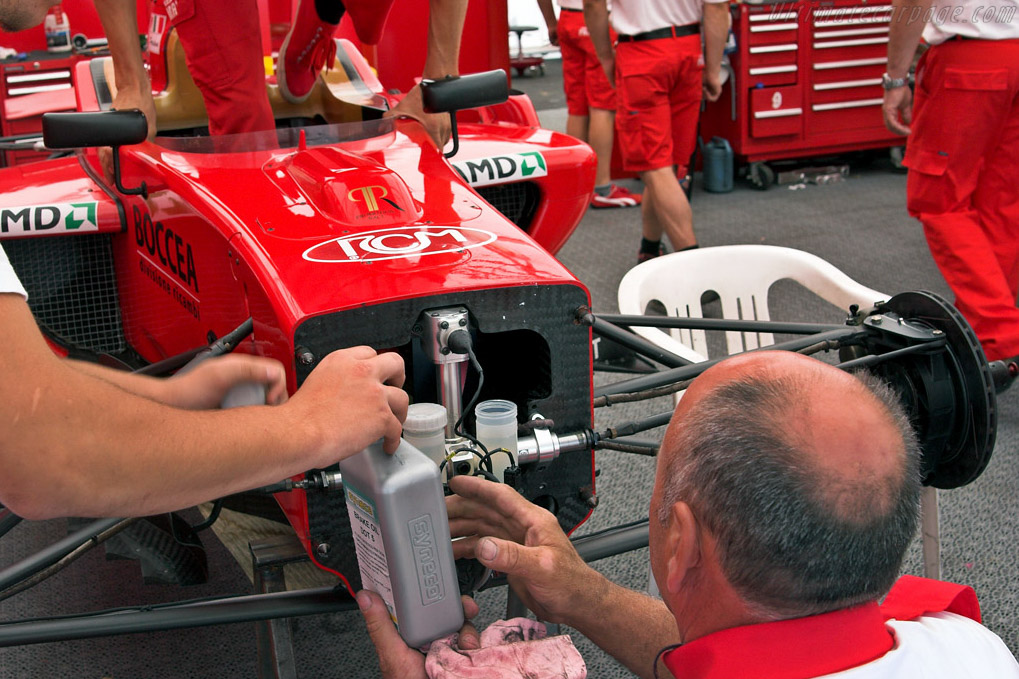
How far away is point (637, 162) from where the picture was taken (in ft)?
15.2

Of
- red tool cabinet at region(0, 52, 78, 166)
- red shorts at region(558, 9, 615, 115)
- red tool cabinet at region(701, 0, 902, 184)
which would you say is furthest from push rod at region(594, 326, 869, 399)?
red tool cabinet at region(0, 52, 78, 166)

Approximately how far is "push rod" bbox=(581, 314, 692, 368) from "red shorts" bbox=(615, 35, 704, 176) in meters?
2.63

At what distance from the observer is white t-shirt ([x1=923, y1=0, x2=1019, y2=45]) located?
3.10 meters

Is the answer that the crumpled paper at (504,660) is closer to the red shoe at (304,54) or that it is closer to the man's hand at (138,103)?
the man's hand at (138,103)

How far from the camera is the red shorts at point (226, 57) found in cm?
232

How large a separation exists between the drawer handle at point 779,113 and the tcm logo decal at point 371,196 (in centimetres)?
515

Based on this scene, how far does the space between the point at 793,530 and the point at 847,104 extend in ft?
21.0

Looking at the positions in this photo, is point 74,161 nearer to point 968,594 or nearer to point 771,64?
point 968,594

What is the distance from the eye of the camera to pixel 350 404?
120 centimetres

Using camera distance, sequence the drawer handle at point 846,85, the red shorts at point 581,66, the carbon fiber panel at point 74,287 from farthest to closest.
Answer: the drawer handle at point 846,85
the red shorts at point 581,66
the carbon fiber panel at point 74,287

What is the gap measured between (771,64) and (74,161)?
16.1ft

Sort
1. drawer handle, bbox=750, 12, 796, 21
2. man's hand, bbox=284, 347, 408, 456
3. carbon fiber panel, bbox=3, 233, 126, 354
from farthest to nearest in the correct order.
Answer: drawer handle, bbox=750, 12, 796, 21, carbon fiber panel, bbox=3, 233, 126, 354, man's hand, bbox=284, 347, 408, 456

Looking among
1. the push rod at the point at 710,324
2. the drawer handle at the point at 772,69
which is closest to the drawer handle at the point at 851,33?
the drawer handle at the point at 772,69

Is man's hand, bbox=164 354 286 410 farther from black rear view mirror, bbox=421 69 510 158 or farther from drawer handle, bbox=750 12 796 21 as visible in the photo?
drawer handle, bbox=750 12 796 21
